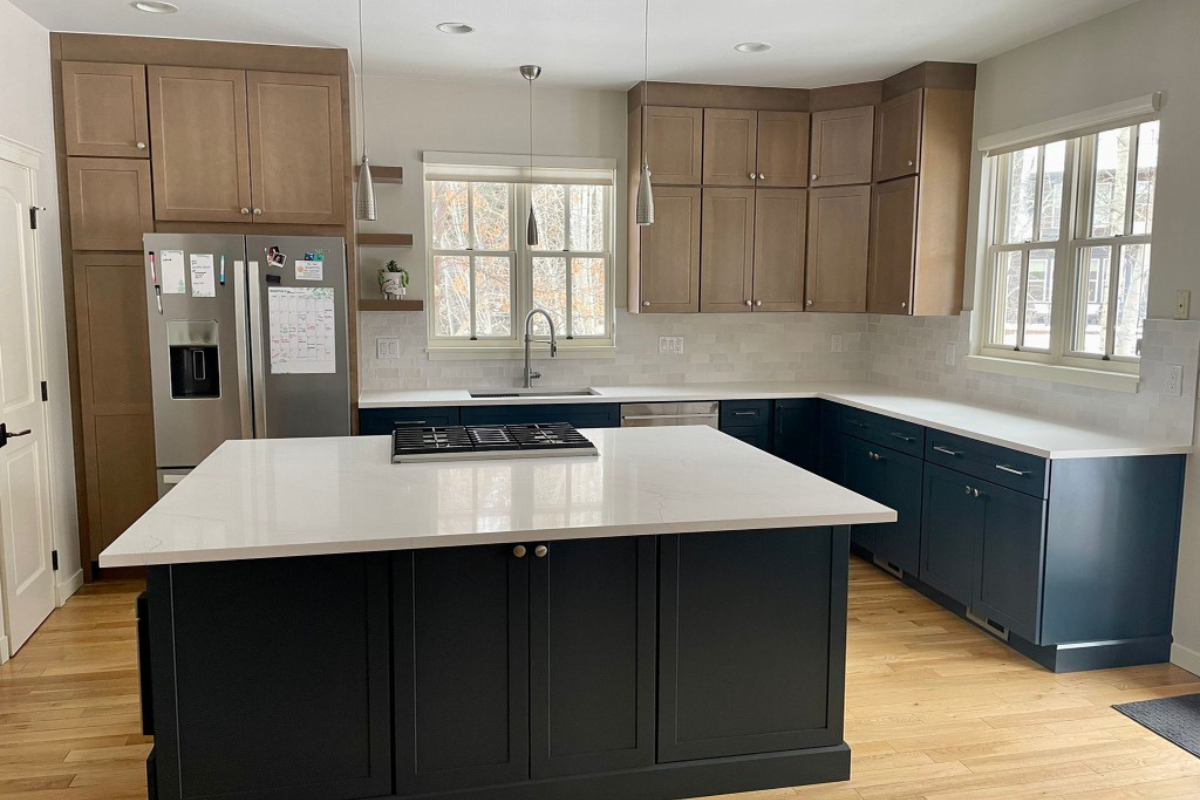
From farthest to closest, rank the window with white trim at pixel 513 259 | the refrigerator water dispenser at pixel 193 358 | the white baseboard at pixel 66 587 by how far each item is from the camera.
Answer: the window with white trim at pixel 513 259 → the refrigerator water dispenser at pixel 193 358 → the white baseboard at pixel 66 587

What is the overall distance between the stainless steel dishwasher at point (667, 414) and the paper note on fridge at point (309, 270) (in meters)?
1.74

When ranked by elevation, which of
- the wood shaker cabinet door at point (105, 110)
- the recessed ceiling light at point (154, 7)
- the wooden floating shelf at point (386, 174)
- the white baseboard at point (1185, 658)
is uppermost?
the recessed ceiling light at point (154, 7)

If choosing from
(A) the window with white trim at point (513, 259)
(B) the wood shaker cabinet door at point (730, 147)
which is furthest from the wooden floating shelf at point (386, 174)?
(B) the wood shaker cabinet door at point (730, 147)

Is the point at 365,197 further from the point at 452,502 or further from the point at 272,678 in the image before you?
the point at 272,678

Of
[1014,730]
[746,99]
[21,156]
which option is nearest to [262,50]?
[21,156]

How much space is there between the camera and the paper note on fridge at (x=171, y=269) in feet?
13.9

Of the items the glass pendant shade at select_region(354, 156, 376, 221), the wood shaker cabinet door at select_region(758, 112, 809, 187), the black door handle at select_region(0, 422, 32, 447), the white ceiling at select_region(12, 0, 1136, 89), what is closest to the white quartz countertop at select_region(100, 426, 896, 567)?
the glass pendant shade at select_region(354, 156, 376, 221)

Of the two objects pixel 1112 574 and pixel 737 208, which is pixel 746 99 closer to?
pixel 737 208

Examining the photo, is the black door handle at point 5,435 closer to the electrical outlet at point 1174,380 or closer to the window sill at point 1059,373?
the window sill at point 1059,373

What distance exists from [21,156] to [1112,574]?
4.75 m

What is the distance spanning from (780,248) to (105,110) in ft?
11.8

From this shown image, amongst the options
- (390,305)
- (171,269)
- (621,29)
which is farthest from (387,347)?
(621,29)

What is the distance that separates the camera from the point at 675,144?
16.9 ft

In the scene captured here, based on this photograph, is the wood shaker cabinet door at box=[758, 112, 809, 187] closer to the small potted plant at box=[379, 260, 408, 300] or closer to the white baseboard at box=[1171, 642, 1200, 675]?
the small potted plant at box=[379, 260, 408, 300]
